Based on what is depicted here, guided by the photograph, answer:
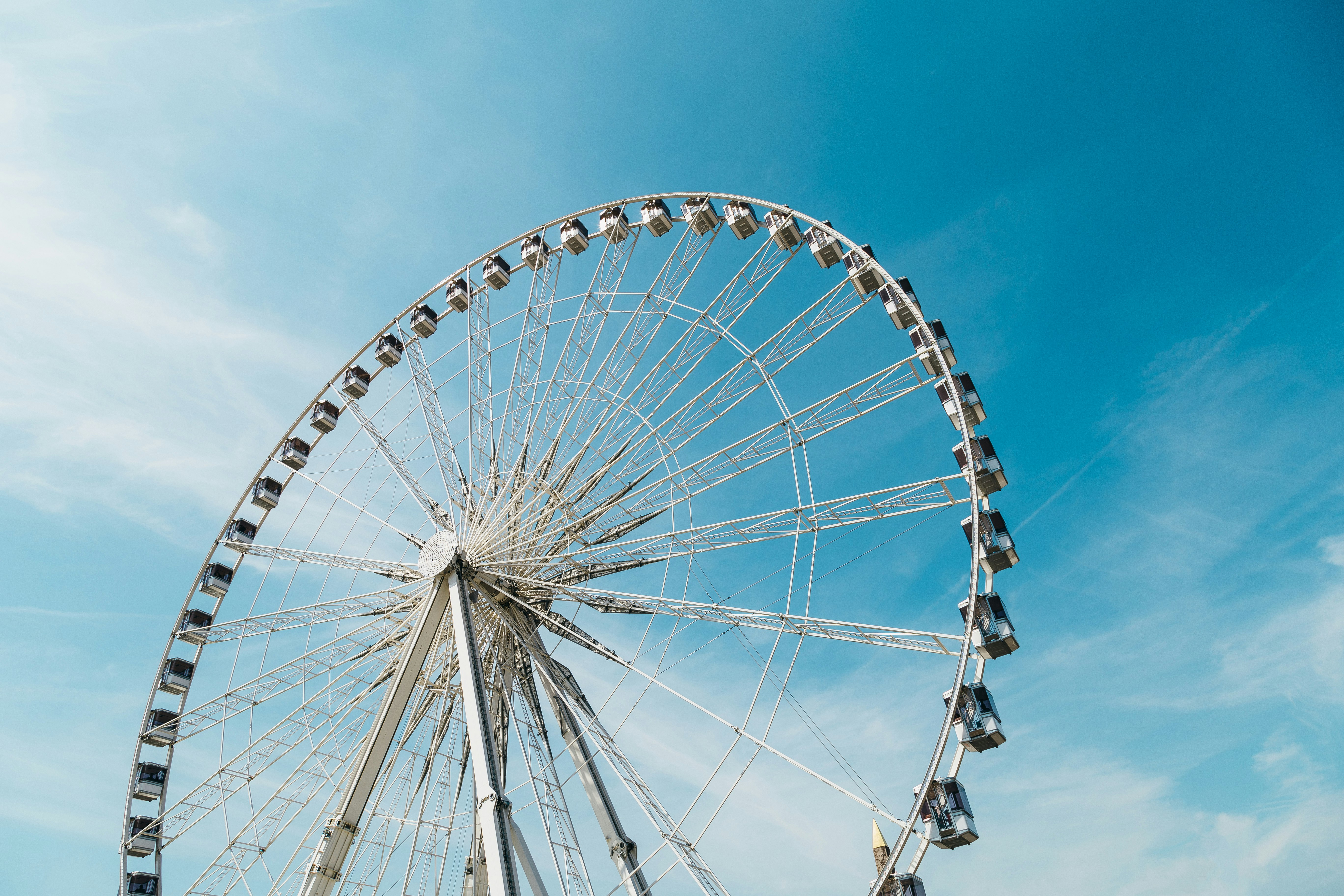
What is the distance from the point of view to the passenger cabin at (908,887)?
14.3 m

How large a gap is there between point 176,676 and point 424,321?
13060mm

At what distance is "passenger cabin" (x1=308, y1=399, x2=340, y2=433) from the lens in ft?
90.8

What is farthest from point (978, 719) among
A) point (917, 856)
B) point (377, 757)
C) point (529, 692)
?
point (377, 757)

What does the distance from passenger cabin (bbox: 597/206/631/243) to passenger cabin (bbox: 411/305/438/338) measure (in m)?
6.81

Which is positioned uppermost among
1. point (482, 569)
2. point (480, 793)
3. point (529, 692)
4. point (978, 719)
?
point (482, 569)

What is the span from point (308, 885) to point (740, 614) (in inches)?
421

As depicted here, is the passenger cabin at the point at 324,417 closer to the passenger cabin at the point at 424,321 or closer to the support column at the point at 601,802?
the passenger cabin at the point at 424,321

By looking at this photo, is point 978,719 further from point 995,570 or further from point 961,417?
point 961,417

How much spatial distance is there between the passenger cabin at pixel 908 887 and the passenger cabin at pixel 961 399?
8.87m

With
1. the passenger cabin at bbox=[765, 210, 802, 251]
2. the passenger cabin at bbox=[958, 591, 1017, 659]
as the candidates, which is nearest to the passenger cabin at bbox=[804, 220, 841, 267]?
the passenger cabin at bbox=[765, 210, 802, 251]

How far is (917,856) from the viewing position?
14.4 m

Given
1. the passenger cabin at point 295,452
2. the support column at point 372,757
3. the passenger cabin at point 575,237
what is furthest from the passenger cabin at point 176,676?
the passenger cabin at point 575,237

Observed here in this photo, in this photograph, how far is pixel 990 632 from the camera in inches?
→ 629

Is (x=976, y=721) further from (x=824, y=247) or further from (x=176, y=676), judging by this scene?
(x=176, y=676)
